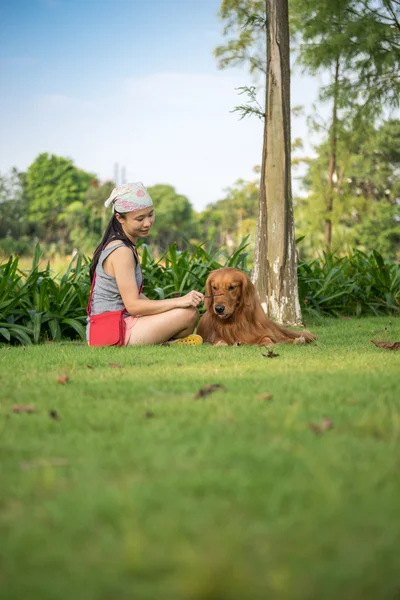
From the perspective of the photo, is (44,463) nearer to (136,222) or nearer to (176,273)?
(136,222)

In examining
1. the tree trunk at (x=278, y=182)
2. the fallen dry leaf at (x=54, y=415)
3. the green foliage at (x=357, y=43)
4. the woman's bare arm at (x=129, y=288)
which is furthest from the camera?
the green foliage at (x=357, y=43)

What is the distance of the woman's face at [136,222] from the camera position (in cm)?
541

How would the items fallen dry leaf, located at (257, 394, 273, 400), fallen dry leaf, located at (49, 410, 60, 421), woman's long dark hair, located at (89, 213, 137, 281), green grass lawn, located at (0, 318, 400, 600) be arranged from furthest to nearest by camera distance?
woman's long dark hair, located at (89, 213, 137, 281), fallen dry leaf, located at (257, 394, 273, 400), fallen dry leaf, located at (49, 410, 60, 421), green grass lawn, located at (0, 318, 400, 600)

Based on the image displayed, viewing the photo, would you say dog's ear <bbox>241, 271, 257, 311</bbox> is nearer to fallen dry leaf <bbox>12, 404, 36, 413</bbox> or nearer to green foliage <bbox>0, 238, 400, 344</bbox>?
green foliage <bbox>0, 238, 400, 344</bbox>

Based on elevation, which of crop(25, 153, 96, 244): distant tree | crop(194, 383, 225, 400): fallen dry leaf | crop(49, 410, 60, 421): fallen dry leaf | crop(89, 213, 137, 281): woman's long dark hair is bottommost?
crop(194, 383, 225, 400): fallen dry leaf

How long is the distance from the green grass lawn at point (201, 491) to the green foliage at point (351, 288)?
5529 millimetres

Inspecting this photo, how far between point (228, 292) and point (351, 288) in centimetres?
408

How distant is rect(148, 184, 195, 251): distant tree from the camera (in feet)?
271

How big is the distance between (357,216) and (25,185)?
56.9m

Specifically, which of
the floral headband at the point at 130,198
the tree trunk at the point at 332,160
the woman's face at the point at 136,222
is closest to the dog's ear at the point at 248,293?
the woman's face at the point at 136,222

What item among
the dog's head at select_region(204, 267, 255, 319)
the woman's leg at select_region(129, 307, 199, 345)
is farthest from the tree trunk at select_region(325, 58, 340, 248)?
the woman's leg at select_region(129, 307, 199, 345)

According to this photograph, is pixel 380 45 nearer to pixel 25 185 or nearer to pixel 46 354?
pixel 46 354

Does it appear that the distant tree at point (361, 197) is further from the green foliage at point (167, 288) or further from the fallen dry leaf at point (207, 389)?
the fallen dry leaf at point (207, 389)

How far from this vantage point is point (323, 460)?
1952 mm
